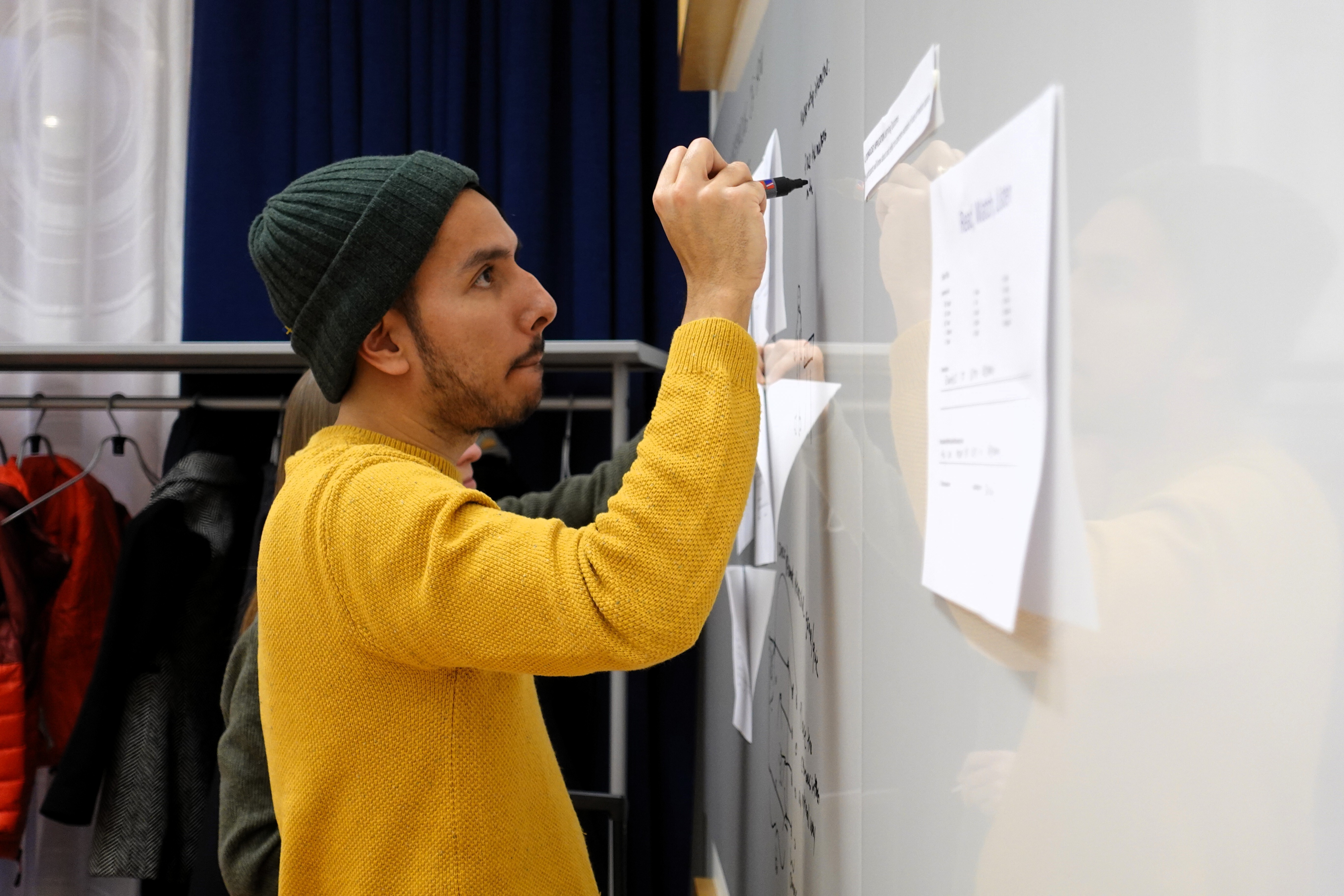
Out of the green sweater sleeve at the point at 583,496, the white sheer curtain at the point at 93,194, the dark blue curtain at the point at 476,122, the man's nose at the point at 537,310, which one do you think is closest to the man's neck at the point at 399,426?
the man's nose at the point at 537,310

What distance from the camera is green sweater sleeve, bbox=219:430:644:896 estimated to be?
1101 mm

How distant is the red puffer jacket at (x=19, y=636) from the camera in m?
1.75

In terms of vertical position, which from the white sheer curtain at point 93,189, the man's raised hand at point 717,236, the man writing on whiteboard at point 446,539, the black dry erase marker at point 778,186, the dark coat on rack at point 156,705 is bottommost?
the dark coat on rack at point 156,705

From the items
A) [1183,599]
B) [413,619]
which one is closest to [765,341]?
[413,619]

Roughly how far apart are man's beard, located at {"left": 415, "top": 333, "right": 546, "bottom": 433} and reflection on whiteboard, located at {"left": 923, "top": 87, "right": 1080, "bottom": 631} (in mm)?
528

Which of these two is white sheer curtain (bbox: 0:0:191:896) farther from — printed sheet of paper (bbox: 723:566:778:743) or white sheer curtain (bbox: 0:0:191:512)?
printed sheet of paper (bbox: 723:566:778:743)

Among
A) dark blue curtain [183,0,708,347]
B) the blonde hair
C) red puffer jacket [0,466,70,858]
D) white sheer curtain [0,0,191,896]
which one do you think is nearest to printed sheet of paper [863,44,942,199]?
the blonde hair

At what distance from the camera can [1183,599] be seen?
0.28 m

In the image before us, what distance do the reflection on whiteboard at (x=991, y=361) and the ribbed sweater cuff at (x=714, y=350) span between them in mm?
254

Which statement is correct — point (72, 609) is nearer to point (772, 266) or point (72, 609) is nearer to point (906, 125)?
point (772, 266)

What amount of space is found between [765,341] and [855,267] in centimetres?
42

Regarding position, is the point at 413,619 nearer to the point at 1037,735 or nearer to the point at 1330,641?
the point at 1037,735

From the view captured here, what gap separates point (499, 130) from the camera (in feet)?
7.11

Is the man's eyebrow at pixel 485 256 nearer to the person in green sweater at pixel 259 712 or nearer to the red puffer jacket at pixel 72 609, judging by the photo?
the person in green sweater at pixel 259 712
